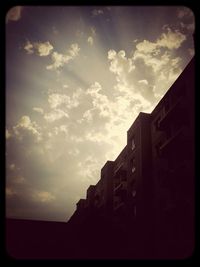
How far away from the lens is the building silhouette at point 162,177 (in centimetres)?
1972

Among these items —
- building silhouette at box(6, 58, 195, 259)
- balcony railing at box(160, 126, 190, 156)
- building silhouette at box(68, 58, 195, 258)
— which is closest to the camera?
building silhouette at box(6, 58, 195, 259)

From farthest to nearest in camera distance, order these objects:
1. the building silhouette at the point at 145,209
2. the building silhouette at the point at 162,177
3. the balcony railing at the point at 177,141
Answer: the balcony railing at the point at 177,141 < the building silhouette at the point at 162,177 < the building silhouette at the point at 145,209

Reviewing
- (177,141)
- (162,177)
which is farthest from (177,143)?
(162,177)

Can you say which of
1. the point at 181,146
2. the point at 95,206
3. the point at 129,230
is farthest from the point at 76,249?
the point at 95,206

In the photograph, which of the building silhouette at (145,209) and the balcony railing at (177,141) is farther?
the balcony railing at (177,141)

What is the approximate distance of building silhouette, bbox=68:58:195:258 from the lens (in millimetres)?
19719

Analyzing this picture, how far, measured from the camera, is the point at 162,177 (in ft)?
84.2

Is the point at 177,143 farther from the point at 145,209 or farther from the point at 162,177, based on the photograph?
the point at 145,209

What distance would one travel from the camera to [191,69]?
20781mm

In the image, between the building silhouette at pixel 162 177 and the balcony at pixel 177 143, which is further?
the balcony at pixel 177 143

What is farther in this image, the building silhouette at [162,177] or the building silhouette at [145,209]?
the building silhouette at [162,177]

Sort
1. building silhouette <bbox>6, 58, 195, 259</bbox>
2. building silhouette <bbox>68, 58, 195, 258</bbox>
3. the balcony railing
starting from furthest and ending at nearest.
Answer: the balcony railing, building silhouette <bbox>68, 58, 195, 258</bbox>, building silhouette <bbox>6, 58, 195, 259</bbox>

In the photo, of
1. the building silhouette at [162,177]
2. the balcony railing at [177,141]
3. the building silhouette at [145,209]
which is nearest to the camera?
the building silhouette at [145,209]
